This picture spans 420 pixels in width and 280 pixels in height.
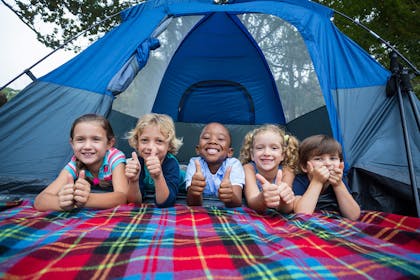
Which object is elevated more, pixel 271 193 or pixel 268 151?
pixel 268 151

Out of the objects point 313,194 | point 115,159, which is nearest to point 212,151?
point 115,159

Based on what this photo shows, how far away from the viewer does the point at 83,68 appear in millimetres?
1899

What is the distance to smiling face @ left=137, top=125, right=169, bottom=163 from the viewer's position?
1.53 metres

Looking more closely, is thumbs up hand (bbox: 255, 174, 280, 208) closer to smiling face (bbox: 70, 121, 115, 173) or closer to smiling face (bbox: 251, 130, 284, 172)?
smiling face (bbox: 251, 130, 284, 172)

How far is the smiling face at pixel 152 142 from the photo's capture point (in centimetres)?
153

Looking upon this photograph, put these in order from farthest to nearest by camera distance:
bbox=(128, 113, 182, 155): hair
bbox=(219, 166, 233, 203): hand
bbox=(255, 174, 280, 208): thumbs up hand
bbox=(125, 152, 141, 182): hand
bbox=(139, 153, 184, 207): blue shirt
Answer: bbox=(128, 113, 182, 155): hair → bbox=(139, 153, 184, 207): blue shirt → bbox=(219, 166, 233, 203): hand → bbox=(125, 152, 141, 182): hand → bbox=(255, 174, 280, 208): thumbs up hand

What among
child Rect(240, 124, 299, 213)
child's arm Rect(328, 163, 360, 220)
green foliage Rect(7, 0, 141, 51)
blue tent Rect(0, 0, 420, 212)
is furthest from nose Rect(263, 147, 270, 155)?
green foliage Rect(7, 0, 141, 51)

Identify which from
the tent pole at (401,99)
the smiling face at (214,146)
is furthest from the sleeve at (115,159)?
the tent pole at (401,99)

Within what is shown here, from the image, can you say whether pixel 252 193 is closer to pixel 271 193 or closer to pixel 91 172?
pixel 271 193

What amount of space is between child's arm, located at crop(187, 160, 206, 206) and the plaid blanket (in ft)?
0.39

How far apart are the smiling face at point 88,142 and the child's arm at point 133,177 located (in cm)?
27

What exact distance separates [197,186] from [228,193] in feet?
0.51

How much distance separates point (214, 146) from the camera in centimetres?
178

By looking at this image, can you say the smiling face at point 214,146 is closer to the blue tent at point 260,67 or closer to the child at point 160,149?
the child at point 160,149
